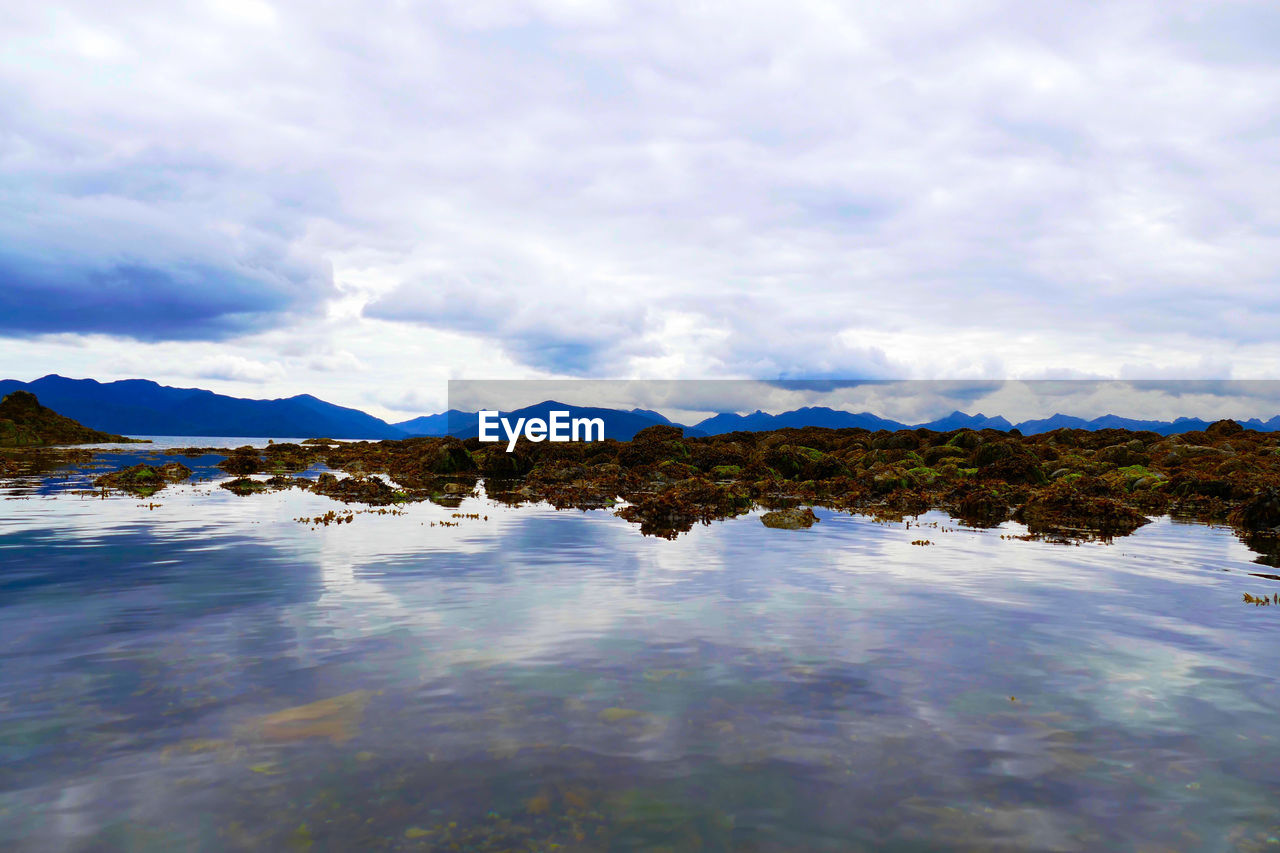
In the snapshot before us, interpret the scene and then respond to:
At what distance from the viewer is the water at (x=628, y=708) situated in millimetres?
5723

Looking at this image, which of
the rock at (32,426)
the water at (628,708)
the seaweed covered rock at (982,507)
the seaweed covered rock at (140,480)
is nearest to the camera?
the water at (628,708)

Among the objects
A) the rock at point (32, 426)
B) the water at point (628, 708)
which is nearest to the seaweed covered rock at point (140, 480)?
the water at point (628, 708)

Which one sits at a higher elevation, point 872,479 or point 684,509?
point 872,479

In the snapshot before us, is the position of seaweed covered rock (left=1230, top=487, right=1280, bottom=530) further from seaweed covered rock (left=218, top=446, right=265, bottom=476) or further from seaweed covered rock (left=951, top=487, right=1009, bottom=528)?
seaweed covered rock (left=218, top=446, right=265, bottom=476)

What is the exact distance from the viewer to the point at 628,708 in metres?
8.10

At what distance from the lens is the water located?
572 cm

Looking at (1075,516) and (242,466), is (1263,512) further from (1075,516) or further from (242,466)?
(242,466)

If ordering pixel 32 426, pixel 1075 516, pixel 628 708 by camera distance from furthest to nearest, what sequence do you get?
pixel 32 426 < pixel 1075 516 < pixel 628 708

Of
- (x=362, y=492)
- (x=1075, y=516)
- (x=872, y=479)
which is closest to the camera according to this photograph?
(x=1075, y=516)

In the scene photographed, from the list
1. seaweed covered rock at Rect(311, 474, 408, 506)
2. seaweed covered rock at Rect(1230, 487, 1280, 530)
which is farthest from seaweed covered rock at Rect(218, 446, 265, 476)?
seaweed covered rock at Rect(1230, 487, 1280, 530)

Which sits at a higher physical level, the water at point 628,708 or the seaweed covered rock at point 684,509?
the seaweed covered rock at point 684,509

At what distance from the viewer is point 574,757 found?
267 inches

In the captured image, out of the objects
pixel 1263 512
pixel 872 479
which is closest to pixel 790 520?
pixel 872 479

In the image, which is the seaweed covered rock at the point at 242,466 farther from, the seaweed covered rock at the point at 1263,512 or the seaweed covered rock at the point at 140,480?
the seaweed covered rock at the point at 1263,512
